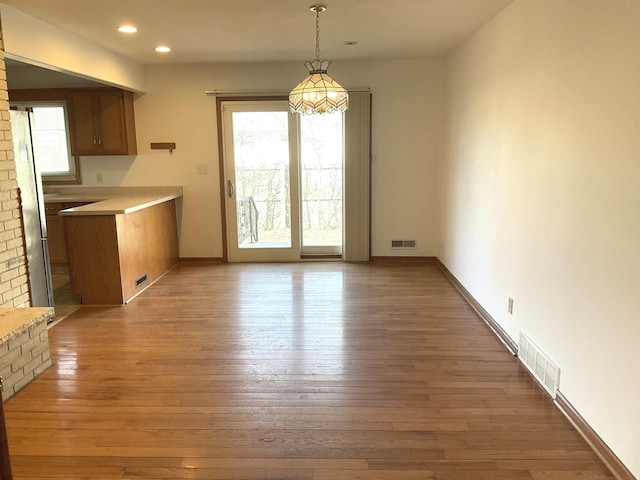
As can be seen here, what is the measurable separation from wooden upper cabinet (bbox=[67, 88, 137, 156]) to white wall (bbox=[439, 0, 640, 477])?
13.3 ft

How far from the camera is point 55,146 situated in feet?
20.0

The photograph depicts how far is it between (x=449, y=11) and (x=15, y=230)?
360 cm

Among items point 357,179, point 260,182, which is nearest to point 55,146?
point 260,182

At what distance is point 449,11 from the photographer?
365 centimetres

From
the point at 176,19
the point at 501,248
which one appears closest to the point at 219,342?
the point at 501,248

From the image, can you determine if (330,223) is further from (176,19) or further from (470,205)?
(176,19)

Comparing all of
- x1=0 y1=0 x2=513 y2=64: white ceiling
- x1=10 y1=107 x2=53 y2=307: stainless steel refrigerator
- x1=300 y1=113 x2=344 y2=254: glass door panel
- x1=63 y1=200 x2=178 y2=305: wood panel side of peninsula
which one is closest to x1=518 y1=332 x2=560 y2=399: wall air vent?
x1=0 y1=0 x2=513 y2=64: white ceiling

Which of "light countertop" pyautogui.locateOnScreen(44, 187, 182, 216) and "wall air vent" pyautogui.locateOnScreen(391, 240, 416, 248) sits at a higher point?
"light countertop" pyautogui.locateOnScreen(44, 187, 182, 216)

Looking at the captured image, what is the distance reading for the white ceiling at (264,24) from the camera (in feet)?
11.2

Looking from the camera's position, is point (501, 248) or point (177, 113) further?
point (177, 113)

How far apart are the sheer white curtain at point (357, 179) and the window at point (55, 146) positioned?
11.2 feet

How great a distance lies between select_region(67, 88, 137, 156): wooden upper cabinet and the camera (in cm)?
562

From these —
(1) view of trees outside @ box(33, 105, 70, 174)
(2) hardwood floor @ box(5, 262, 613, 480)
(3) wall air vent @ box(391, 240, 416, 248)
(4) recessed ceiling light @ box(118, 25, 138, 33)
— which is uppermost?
(4) recessed ceiling light @ box(118, 25, 138, 33)

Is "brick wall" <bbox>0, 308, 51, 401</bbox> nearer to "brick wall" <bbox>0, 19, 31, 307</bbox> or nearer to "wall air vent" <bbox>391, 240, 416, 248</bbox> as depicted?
"brick wall" <bbox>0, 19, 31, 307</bbox>
